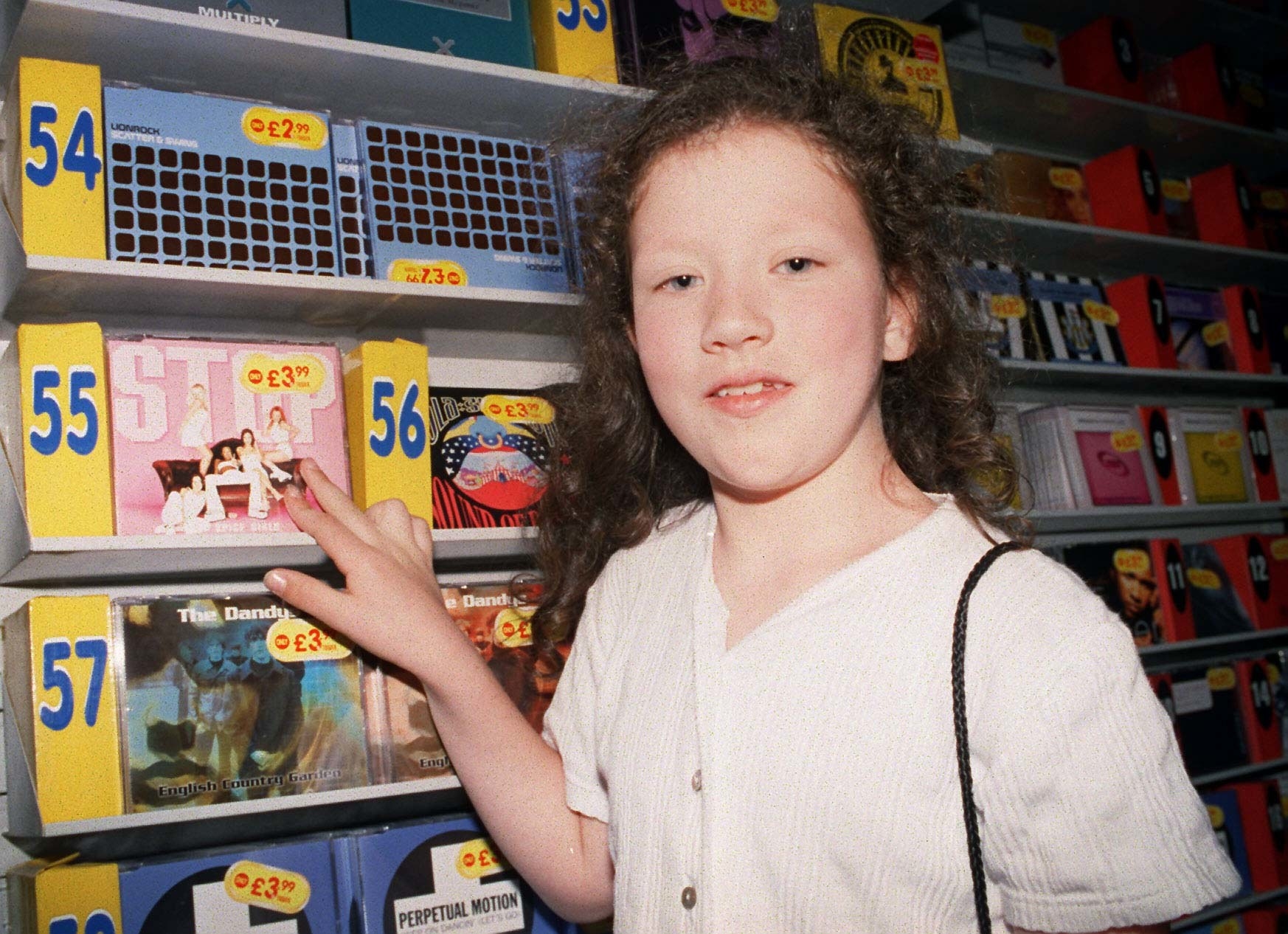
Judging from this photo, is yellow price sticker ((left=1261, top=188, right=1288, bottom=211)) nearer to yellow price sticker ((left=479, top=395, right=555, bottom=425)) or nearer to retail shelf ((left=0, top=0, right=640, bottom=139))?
retail shelf ((left=0, top=0, right=640, bottom=139))

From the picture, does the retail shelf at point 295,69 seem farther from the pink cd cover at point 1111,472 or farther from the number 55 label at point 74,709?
the pink cd cover at point 1111,472

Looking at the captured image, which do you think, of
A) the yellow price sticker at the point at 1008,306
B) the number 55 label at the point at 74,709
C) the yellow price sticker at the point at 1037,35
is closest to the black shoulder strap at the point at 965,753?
the number 55 label at the point at 74,709

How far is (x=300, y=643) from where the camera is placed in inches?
60.7

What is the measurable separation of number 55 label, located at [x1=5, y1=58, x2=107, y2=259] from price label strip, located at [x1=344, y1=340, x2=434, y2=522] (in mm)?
398

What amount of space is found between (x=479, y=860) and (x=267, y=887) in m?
0.31

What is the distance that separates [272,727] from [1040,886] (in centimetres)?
107

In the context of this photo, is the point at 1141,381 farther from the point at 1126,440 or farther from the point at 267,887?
the point at 267,887

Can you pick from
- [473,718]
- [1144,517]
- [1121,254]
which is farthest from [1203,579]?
[473,718]

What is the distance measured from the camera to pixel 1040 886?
0.92 m

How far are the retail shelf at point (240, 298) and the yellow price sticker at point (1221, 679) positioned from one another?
203 cm

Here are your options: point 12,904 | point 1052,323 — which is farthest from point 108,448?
point 1052,323

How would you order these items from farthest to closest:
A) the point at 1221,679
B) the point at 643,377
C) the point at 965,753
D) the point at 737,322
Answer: the point at 1221,679, the point at 643,377, the point at 737,322, the point at 965,753

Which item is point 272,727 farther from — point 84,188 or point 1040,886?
point 1040,886

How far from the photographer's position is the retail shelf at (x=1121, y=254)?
8.43 feet
